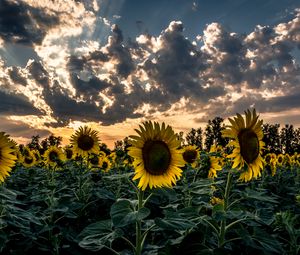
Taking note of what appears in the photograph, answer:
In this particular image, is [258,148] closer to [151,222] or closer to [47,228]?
[151,222]

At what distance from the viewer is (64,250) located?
14.2ft

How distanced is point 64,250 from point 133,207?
1828 mm

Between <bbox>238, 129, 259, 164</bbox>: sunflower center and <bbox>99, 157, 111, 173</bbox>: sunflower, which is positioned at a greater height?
<bbox>238, 129, 259, 164</bbox>: sunflower center

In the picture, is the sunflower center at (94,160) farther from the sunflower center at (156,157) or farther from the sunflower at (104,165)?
the sunflower center at (156,157)

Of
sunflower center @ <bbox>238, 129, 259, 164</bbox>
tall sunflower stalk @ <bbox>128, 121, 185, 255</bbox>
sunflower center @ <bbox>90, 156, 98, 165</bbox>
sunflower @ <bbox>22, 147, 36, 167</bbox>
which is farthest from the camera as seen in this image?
sunflower @ <bbox>22, 147, 36, 167</bbox>

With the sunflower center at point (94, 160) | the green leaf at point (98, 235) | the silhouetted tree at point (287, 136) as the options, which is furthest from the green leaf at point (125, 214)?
the silhouetted tree at point (287, 136)

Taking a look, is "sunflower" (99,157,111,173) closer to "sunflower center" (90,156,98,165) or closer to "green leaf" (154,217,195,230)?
"sunflower center" (90,156,98,165)

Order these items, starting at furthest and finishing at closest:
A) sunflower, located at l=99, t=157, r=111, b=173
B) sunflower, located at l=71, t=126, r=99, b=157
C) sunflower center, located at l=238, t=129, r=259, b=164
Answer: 1. sunflower, located at l=99, t=157, r=111, b=173
2. sunflower, located at l=71, t=126, r=99, b=157
3. sunflower center, located at l=238, t=129, r=259, b=164

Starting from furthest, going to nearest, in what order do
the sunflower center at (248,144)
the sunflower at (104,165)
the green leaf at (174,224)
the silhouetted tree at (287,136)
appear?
1. the silhouetted tree at (287,136)
2. the sunflower at (104,165)
3. the sunflower center at (248,144)
4. the green leaf at (174,224)

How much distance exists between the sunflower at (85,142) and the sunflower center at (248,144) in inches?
182

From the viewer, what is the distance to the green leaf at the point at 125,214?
267cm

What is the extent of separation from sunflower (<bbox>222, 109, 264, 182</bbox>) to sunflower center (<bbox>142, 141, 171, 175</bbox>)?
0.60 meters

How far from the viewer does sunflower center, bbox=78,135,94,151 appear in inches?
304

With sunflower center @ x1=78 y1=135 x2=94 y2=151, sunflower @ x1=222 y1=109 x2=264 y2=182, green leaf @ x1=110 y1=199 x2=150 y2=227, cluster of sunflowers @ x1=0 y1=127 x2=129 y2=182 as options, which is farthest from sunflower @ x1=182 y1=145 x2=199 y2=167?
green leaf @ x1=110 y1=199 x2=150 y2=227
